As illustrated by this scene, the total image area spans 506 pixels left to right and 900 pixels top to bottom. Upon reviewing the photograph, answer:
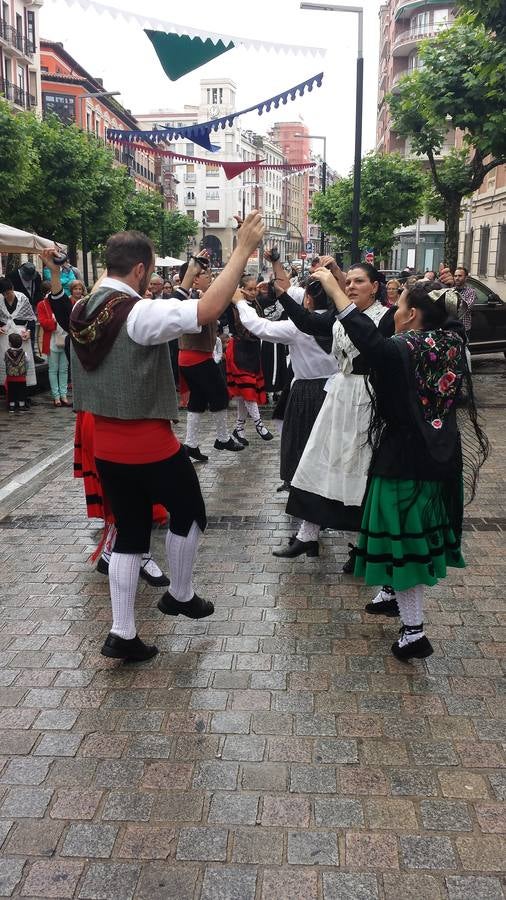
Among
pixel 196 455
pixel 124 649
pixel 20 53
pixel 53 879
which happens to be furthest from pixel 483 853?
pixel 20 53

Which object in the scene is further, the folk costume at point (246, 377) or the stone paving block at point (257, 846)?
the folk costume at point (246, 377)

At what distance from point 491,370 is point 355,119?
→ 5.41 metres

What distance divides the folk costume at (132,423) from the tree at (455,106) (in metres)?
10.1

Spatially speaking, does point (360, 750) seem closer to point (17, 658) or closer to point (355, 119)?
point (17, 658)

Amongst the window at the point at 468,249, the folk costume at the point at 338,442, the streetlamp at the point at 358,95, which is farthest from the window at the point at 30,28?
the folk costume at the point at 338,442

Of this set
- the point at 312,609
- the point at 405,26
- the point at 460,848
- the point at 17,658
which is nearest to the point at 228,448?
the point at 312,609

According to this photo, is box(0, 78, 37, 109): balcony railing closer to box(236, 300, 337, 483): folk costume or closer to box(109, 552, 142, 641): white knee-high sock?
box(236, 300, 337, 483): folk costume

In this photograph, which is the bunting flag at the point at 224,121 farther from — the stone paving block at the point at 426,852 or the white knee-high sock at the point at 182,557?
the stone paving block at the point at 426,852

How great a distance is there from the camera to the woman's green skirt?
3.58 meters

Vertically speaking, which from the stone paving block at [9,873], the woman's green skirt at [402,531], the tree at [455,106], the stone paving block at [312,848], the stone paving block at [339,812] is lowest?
the stone paving block at [9,873]

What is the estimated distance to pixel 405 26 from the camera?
54188mm

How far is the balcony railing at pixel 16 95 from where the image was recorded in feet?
139

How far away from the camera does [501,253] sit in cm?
2759

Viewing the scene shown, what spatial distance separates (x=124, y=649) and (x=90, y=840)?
1.19m
